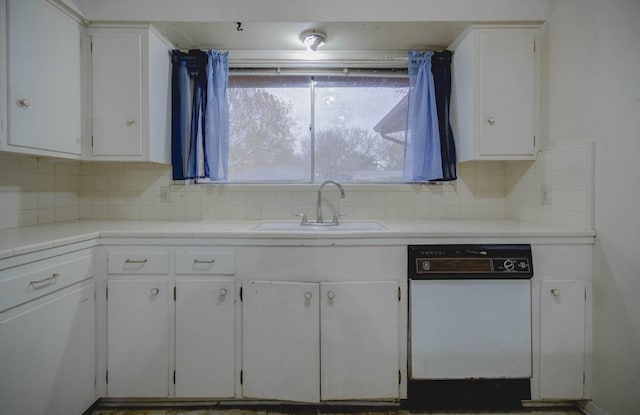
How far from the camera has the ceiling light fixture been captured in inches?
74.4

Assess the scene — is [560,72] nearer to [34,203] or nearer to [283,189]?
[283,189]

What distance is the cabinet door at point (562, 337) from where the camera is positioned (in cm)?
157

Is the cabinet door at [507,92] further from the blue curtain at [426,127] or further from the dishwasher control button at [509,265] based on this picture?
the dishwasher control button at [509,265]

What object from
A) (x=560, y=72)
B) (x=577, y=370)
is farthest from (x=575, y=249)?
(x=560, y=72)

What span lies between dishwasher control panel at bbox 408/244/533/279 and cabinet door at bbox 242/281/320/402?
54 centimetres

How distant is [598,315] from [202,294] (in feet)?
6.47

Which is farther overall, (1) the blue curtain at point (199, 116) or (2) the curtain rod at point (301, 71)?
(2) the curtain rod at point (301, 71)

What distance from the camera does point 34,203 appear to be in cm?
185

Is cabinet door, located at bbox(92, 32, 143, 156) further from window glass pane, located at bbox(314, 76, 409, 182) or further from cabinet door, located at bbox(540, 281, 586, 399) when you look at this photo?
cabinet door, located at bbox(540, 281, 586, 399)

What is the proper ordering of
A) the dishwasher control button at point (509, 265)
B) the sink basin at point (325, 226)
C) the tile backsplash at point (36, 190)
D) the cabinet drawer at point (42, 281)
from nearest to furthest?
the cabinet drawer at point (42, 281) < the dishwasher control button at point (509, 265) < the tile backsplash at point (36, 190) < the sink basin at point (325, 226)

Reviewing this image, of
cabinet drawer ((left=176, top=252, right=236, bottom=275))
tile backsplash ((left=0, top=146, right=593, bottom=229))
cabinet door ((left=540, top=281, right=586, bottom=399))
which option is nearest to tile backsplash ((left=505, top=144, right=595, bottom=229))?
tile backsplash ((left=0, top=146, right=593, bottom=229))

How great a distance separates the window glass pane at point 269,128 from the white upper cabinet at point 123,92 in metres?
0.54

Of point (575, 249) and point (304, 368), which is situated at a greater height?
point (575, 249)

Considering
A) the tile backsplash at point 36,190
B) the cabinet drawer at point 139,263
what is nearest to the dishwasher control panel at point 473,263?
the cabinet drawer at point 139,263
